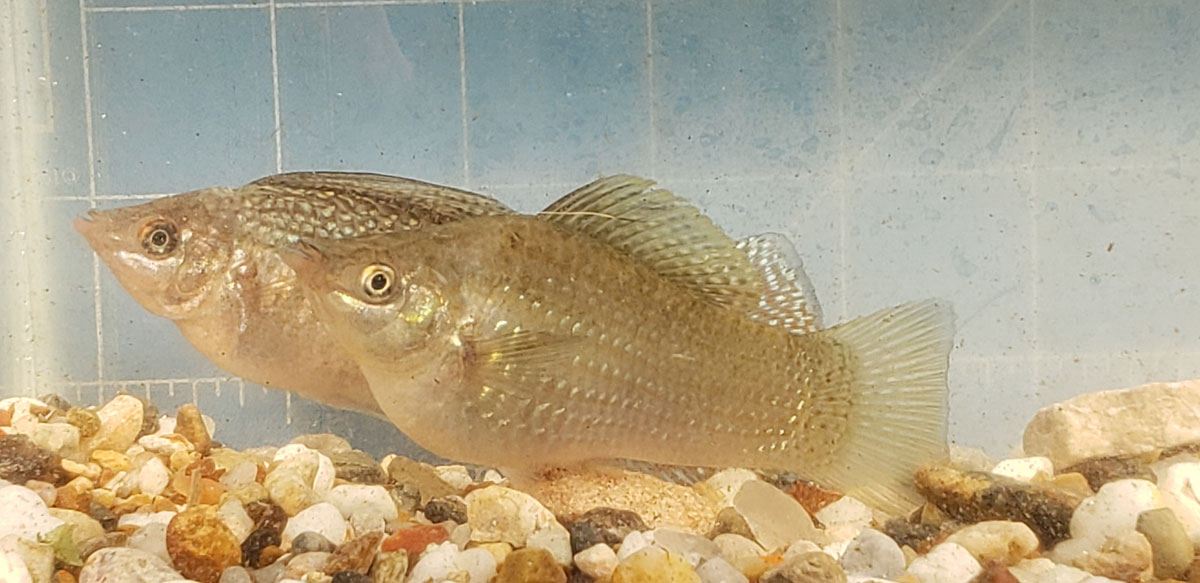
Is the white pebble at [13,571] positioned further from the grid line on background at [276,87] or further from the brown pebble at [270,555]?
the grid line on background at [276,87]

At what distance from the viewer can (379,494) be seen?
2.34 meters

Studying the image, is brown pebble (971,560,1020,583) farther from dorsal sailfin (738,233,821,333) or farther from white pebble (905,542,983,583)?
dorsal sailfin (738,233,821,333)

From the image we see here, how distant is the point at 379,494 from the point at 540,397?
0.65 meters

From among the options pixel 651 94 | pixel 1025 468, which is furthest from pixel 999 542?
pixel 651 94

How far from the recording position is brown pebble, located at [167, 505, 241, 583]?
6.36ft

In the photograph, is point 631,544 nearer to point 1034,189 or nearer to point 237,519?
point 237,519

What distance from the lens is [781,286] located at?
2301 millimetres

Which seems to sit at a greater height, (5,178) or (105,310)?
(5,178)

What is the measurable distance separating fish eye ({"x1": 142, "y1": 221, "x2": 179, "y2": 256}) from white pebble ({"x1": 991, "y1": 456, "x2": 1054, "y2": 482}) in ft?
8.07

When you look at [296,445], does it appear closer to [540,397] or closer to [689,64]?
[540,397]

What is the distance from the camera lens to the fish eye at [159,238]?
7.68ft

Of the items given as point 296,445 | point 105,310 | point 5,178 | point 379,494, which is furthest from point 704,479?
point 5,178

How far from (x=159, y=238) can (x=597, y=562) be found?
1.43m

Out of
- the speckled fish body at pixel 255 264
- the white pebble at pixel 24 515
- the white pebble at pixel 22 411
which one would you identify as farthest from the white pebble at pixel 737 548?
the white pebble at pixel 22 411
